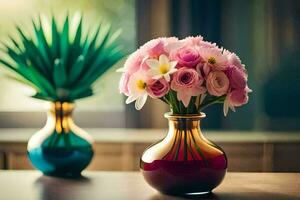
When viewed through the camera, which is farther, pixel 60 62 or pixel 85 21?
pixel 85 21

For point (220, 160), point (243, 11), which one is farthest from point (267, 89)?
point (220, 160)

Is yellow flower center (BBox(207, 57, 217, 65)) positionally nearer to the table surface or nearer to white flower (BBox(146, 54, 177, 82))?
white flower (BBox(146, 54, 177, 82))

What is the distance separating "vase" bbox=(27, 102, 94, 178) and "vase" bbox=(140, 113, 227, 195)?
0.79 ft

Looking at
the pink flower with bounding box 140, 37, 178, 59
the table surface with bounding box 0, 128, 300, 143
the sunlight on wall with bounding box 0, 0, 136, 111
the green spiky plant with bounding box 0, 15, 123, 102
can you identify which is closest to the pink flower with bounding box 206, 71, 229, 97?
the pink flower with bounding box 140, 37, 178, 59

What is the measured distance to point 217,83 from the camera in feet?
3.96

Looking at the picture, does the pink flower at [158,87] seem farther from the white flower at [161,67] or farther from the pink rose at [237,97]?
the pink rose at [237,97]

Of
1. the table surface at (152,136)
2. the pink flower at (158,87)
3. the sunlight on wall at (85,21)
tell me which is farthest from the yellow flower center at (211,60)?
the sunlight on wall at (85,21)

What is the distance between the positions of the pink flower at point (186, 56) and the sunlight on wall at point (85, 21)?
2.22ft

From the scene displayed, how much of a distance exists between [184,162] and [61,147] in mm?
373

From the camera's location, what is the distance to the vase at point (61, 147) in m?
1.46

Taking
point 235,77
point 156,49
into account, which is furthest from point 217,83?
point 156,49

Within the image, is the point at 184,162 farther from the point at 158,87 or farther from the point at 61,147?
the point at 61,147

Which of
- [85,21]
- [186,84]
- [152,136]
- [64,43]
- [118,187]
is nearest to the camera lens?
[186,84]

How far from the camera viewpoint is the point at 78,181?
4.71ft
